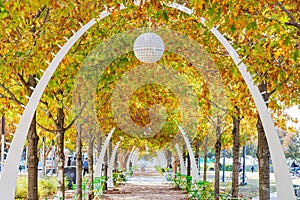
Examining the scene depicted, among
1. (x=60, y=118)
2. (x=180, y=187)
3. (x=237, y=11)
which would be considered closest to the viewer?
(x=237, y=11)

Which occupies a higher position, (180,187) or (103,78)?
(103,78)

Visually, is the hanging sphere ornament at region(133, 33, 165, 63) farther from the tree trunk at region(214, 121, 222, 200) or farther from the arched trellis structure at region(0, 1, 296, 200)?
the tree trunk at region(214, 121, 222, 200)

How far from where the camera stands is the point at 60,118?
1504cm

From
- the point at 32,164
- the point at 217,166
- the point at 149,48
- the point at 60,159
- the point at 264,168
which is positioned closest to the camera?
the point at 149,48

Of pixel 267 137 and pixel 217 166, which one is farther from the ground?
pixel 267 137

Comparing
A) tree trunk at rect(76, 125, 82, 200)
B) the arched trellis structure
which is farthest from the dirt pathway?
the arched trellis structure

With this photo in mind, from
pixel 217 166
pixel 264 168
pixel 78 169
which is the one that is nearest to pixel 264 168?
pixel 264 168

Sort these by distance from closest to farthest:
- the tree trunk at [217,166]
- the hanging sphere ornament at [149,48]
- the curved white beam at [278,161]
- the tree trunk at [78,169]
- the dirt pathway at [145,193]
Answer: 1. the curved white beam at [278,161]
2. the hanging sphere ornament at [149,48]
3. the tree trunk at [78,169]
4. the tree trunk at [217,166]
5. the dirt pathway at [145,193]

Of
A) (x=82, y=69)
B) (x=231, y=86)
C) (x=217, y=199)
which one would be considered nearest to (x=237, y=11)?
(x=82, y=69)

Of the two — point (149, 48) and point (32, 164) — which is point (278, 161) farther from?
point (32, 164)

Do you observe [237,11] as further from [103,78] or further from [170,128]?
[170,128]

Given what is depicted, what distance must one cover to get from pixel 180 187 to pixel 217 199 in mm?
14292

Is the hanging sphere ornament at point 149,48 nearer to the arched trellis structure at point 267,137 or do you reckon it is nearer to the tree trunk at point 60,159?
the arched trellis structure at point 267,137

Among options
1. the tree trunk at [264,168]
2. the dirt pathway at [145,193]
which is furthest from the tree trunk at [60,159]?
the dirt pathway at [145,193]
